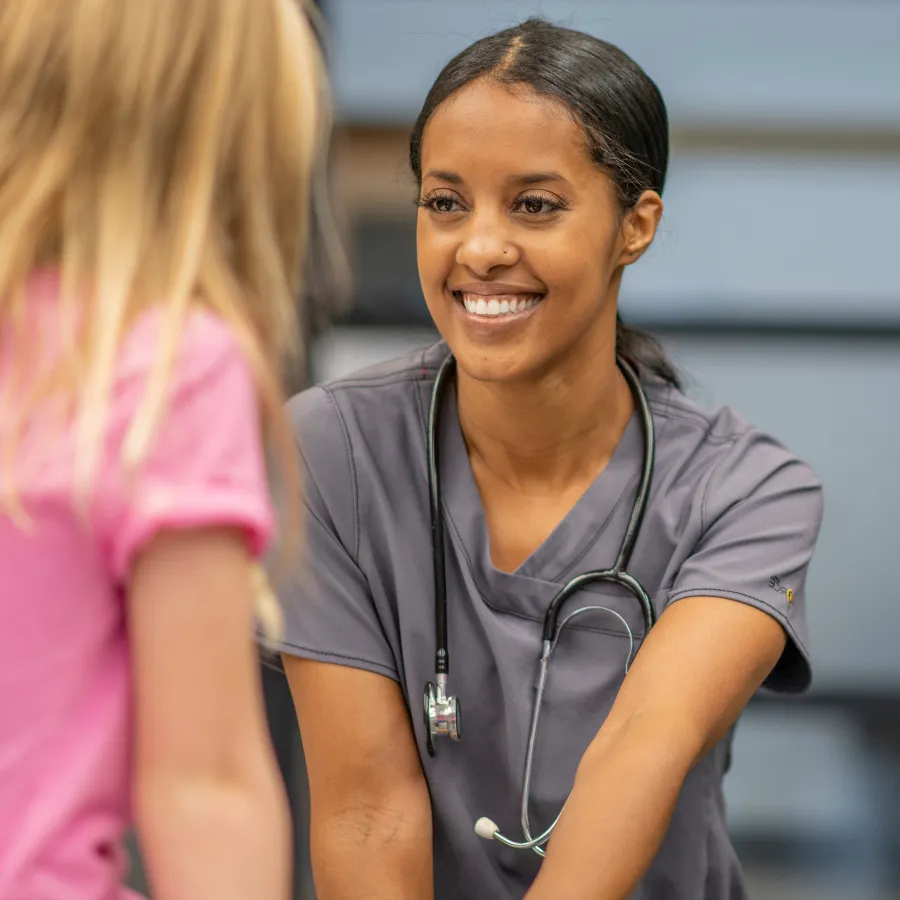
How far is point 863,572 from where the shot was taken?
2.77 metres

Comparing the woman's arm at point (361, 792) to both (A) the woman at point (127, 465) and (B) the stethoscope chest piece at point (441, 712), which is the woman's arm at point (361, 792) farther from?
(A) the woman at point (127, 465)

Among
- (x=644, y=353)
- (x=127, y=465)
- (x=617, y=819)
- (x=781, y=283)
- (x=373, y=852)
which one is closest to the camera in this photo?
(x=127, y=465)

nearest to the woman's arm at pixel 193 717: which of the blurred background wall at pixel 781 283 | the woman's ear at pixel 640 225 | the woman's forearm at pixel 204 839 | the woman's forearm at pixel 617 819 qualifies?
the woman's forearm at pixel 204 839

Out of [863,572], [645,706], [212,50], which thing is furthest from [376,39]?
[212,50]

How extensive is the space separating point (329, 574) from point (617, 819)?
40 cm

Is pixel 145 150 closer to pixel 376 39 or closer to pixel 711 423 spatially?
pixel 711 423

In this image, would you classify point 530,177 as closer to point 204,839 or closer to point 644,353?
point 644,353

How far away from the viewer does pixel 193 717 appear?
752mm

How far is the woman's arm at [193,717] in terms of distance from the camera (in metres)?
0.74

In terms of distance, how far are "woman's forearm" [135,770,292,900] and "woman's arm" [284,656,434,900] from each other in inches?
23.2

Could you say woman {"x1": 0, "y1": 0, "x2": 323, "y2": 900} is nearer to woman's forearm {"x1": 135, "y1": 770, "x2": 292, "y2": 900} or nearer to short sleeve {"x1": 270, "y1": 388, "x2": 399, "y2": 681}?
woman's forearm {"x1": 135, "y1": 770, "x2": 292, "y2": 900}

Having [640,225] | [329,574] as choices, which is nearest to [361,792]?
[329,574]

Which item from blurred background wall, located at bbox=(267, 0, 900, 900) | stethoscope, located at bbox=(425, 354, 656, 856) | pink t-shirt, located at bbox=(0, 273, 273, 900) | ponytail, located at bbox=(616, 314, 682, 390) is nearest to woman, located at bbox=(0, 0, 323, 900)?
pink t-shirt, located at bbox=(0, 273, 273, 900)

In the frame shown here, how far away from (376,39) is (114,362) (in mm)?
2110
